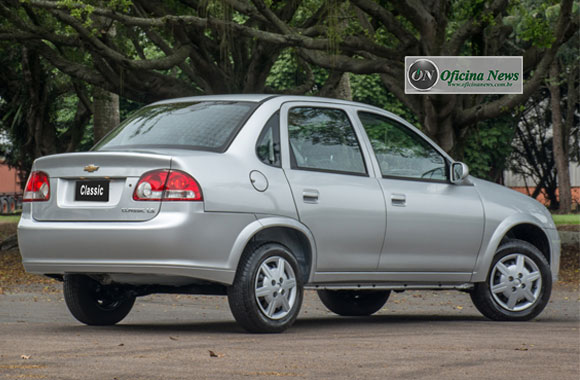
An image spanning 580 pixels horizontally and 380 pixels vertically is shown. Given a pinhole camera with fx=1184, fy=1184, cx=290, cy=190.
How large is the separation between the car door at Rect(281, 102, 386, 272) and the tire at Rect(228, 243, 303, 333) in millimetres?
369

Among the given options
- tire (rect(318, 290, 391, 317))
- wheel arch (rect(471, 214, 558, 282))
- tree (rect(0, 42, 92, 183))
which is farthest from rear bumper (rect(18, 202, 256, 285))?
tree (rect(0, 42, 92, 183))

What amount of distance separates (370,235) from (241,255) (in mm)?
1302

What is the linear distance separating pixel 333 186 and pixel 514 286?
7.31 feet

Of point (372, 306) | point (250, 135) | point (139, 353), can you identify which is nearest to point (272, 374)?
point (139, 353)

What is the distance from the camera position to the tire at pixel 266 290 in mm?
8195

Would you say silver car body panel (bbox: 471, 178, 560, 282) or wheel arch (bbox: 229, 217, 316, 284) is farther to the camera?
silver car body panel (bbox: 471, 178, 560, 282)

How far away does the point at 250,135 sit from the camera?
28.1 ft

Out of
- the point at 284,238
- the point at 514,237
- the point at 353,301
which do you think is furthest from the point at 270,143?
the point at 514,237

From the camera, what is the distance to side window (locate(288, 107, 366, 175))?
894 centimetres

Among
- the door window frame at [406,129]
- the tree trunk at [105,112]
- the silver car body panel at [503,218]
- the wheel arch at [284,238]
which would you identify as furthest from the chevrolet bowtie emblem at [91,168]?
the tree trunk at [105,112]

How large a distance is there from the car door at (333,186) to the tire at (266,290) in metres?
0.37

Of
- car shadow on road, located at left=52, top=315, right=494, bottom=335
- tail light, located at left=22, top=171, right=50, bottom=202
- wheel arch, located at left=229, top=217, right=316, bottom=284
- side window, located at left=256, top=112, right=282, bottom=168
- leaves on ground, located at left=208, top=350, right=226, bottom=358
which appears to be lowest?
car shadow on road, located at left=52, top=315, right=494, bottom=335

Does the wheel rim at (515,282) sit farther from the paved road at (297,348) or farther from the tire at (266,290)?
the tire at (266,290)

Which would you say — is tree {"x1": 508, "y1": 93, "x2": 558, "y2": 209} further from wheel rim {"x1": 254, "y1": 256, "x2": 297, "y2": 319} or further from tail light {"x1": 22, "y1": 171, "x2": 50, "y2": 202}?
tail light {"x1": 22, "y1": 171, "x2": 50, "y2": 202}
